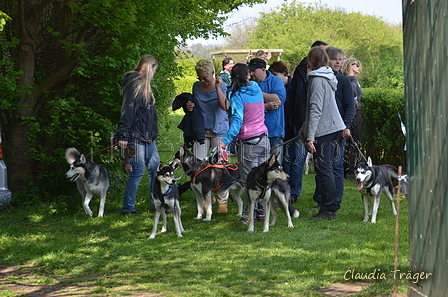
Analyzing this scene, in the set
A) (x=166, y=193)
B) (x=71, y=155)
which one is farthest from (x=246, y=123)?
(x=71, y=155)

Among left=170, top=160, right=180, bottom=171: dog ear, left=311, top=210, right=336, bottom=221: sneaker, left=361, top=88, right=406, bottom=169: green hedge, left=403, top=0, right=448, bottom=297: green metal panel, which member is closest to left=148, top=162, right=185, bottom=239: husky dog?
left=170, top=160, right=180, bottom=171: dog ear

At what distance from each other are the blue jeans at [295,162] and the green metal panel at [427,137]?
536 centimetres

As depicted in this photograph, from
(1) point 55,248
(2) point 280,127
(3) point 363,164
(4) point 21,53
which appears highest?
(4) point 21,53

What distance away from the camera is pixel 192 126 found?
866 centimetres

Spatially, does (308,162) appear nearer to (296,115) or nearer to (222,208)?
(296,115)

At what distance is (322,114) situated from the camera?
24.6 ft

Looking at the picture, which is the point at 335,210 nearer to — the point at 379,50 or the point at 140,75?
the point at 140,75

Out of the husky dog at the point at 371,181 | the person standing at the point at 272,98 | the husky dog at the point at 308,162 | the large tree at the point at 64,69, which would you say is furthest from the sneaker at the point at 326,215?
the husky dog at the point at 308,162

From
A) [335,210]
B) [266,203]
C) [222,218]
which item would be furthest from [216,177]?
[335,210]

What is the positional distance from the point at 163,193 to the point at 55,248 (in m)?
1.45

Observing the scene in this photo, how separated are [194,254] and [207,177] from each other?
2.17 m

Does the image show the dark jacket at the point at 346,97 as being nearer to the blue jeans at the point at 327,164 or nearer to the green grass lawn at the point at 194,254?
the blue jeans at the point at 327,164

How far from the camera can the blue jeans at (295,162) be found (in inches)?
358

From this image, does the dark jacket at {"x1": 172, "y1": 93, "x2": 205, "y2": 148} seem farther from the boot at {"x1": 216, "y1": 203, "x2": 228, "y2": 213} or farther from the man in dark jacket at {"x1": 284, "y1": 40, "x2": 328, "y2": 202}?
the man in dark jacket at {"x1": 284, "y1": 40, "x2": 328, "y2": 202}
